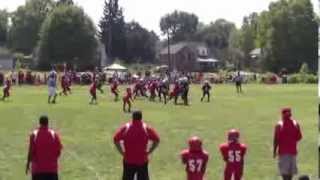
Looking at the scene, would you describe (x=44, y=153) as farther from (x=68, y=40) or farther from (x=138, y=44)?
(x=138, y=44)

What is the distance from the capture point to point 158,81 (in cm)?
4694

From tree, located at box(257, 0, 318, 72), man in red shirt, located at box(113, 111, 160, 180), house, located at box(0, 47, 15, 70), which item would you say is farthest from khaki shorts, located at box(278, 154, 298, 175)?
house, located at box(0, 47, 15, 70)

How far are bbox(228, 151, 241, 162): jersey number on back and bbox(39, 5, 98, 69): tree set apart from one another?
10037 cm

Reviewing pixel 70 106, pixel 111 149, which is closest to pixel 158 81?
pixel 70 106

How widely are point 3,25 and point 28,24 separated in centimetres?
2573

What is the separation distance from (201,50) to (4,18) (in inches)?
1684

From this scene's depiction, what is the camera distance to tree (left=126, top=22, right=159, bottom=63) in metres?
151

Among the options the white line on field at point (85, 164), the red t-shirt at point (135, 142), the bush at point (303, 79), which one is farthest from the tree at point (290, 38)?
the red t-shirt at point (135, 142)

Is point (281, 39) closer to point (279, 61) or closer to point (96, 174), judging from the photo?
point (279, 61)

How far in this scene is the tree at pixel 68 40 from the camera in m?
114

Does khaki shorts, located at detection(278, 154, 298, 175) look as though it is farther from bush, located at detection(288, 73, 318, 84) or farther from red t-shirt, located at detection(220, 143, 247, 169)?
bush, located at detection(288, 73, 318, 84)

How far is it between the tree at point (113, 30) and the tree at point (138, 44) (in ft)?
7.71

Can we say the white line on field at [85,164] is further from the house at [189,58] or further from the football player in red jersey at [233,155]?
the house at [189,58]

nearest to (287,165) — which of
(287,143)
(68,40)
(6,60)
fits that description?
(287,143)
